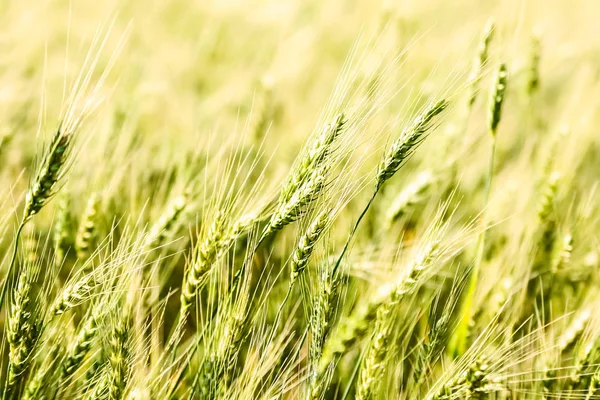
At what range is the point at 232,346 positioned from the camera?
77 centimetres

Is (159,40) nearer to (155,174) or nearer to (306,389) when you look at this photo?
(155,174)

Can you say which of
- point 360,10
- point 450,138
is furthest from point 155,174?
point 360,10

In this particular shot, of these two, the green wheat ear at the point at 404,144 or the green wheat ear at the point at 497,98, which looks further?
the green wheat ear at the point at 497,98

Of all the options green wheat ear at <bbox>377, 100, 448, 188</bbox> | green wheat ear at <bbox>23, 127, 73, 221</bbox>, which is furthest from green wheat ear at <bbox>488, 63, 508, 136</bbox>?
green wheat ear at <bbox>23, 127, 73, 221</bbox>

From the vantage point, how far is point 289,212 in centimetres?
76

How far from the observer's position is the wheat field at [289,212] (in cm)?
77

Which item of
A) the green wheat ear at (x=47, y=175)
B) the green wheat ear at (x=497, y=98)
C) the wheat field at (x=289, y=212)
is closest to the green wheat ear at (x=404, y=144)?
the wheat field at (x=289, y=212)

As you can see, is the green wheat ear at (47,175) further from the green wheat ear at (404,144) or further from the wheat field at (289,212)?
the green wheat ear at (404,144)

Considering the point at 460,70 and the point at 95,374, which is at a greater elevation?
the point at 460,70

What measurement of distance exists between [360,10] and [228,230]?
84.9 inches

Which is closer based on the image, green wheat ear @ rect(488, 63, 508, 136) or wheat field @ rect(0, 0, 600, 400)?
wheat field @ rect(0, 0, 600, 400)

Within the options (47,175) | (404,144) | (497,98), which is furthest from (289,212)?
(497,98)

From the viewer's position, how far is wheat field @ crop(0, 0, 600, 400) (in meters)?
0.77

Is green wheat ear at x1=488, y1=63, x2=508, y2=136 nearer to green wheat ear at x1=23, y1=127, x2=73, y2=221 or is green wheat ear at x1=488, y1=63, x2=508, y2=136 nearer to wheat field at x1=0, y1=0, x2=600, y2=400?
wheat field at x1=0, y1=0, x2=600, y2=400
